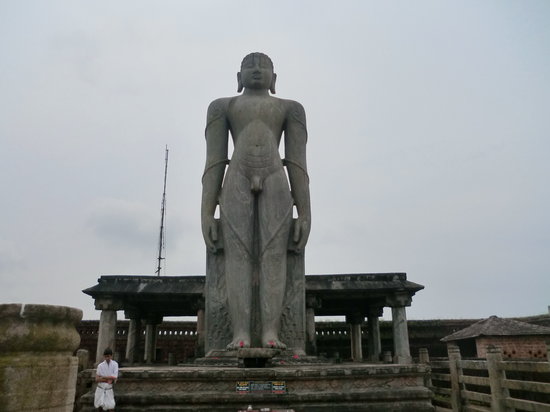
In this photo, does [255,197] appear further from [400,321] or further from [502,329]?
[502,329]

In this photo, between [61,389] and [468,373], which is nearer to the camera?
[61,389]

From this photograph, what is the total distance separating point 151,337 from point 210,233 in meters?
12.7

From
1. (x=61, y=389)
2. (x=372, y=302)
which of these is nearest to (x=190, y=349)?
(x=372, y=302)

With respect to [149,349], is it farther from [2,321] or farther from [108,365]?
[2,321]

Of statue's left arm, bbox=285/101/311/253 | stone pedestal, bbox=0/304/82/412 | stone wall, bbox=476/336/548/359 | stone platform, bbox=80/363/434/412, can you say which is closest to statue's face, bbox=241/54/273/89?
statue's left arm, bbox=285/101/311/253

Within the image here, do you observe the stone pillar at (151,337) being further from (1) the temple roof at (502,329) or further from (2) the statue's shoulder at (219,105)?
(2) the statue's shoulder at (219,105)

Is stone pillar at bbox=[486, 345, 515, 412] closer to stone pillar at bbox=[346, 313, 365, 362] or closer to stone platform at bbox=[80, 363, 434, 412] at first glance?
stone platform at bbox=[80, 363, 434, 412]

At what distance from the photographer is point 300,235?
19.8ft

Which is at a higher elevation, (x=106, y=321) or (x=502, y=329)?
(x=106, y=321)

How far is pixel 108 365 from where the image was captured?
15.5ft

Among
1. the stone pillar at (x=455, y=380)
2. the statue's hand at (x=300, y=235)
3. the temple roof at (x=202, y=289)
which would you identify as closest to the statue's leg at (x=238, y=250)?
the statue's hand at (x=300, y=235)

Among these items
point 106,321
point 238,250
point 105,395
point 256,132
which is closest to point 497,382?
point 238,250

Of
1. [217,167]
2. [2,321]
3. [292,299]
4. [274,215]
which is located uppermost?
[217,167]

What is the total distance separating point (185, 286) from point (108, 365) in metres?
9.07
